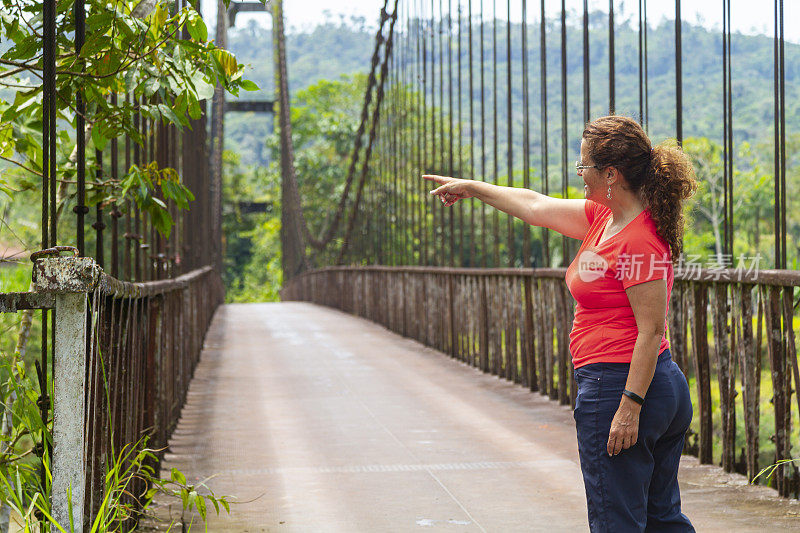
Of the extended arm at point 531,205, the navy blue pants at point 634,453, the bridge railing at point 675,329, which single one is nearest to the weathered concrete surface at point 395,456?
the bridge railing at point 675,329

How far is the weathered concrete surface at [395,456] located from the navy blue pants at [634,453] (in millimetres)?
1020

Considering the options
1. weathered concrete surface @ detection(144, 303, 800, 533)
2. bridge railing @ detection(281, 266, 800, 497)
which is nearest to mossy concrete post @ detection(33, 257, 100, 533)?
weathered concrete surface @ detection(144, 303, 800, 533)

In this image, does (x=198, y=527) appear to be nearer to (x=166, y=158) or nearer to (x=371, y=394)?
(x=166, y=158)

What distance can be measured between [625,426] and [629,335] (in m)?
0.18

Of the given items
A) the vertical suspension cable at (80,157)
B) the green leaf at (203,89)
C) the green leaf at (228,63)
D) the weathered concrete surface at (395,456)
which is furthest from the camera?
the weathered concrete surface at (395,456)

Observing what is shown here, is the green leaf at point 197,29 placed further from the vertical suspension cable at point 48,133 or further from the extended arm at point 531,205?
the extended arm at point 531,205

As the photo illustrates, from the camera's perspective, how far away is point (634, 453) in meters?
1.89

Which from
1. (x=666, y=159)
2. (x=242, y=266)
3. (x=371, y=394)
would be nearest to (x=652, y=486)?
(x=666, y=159)

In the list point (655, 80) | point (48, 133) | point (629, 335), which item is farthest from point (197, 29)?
point (655, 80)

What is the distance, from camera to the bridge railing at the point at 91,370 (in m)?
1.71

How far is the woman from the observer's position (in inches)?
73.8

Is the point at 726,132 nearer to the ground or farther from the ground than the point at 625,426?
farther from the ground

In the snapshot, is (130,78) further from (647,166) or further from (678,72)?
(678,72)

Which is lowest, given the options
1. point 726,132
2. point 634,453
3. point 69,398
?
point 634,453
